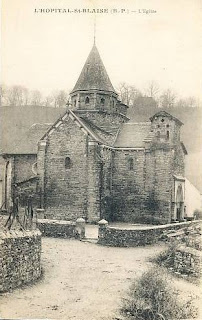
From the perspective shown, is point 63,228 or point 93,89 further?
point 93,89

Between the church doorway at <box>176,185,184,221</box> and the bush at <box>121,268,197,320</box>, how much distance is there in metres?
16.3

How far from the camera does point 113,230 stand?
20.0 meters

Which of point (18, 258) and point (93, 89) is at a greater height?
point (93, 89)

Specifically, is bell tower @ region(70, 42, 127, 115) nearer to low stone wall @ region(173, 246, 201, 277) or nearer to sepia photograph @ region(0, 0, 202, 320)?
sepia photograph @ region(0, 0, 202, 320)

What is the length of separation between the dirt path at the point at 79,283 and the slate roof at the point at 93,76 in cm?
1440

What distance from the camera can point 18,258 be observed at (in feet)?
39.8

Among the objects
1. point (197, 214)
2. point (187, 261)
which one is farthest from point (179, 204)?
point (187, 261)

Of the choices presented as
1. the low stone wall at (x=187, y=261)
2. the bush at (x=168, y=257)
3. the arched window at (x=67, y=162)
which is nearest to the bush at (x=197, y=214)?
the arched window at (x=67, y=162)

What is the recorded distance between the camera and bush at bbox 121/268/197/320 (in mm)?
10375

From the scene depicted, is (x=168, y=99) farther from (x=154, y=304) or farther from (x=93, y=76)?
(x=154, y=304)

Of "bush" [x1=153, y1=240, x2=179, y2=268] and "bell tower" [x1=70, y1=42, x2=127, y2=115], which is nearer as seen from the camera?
"bush" [x1=153, y1=240, x2=179, y2=268]

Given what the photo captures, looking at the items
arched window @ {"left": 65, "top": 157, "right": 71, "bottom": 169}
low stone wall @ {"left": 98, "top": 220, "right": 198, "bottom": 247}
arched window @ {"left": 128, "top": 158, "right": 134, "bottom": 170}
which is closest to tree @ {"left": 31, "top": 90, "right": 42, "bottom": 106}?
arched window @ {"left": 65, "top": 157, "right": 71, "bottom": 169}

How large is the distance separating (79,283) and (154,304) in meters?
3.47

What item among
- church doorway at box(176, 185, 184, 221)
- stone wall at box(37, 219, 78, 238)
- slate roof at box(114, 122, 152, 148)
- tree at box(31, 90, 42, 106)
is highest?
tree at box(31, 90, 42, 106)
